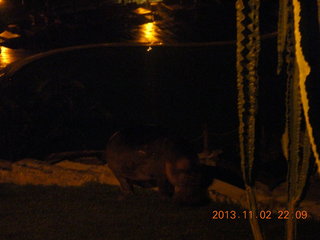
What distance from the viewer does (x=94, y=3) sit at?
23750 millimetres

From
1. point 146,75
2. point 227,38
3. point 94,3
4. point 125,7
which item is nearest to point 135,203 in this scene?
point 146,75

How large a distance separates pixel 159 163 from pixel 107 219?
0.62m

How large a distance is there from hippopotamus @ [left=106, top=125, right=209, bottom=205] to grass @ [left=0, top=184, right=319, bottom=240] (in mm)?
137

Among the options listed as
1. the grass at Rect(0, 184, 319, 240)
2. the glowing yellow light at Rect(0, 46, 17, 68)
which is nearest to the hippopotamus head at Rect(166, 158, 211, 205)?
the grass at Rect(0, 184, 319, 240)

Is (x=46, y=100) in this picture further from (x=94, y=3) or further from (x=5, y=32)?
(x=94, y=3)

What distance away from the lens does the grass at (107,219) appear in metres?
3.96

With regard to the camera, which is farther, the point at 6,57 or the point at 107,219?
the point at 6,57

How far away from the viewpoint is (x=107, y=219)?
4.26 meters

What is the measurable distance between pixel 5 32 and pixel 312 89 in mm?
13958

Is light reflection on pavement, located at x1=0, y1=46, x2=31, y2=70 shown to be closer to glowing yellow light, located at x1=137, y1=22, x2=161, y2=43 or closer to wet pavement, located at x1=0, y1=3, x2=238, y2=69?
wet pavement, located at x1=0, y1=3, x2=238, y2=69
